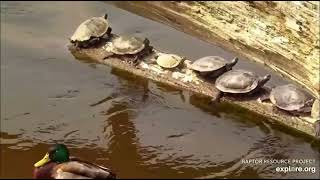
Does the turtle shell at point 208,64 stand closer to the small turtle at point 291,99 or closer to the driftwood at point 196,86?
the driftwood at point 196,86

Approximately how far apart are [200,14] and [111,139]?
501 centimetres

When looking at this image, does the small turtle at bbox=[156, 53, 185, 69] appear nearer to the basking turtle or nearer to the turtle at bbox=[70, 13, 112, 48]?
the basking turtle

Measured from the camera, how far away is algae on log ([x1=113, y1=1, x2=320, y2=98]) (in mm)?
8641

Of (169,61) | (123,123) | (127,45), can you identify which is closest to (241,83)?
(169,61)

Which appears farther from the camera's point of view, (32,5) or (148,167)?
(32,5)

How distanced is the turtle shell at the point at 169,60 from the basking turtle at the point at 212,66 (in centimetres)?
36

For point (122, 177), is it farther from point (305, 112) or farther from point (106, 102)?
point (305, 112)

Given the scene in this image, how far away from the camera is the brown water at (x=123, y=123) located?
6.43 metres

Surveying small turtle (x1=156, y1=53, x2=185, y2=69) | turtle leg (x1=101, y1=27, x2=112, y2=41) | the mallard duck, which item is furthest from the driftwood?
the mallard duck

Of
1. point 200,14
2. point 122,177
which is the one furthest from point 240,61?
point 122,177

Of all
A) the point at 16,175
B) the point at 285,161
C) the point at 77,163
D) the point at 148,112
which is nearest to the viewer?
the point at 77,163

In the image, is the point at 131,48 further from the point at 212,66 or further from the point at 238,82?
the point at 238,82

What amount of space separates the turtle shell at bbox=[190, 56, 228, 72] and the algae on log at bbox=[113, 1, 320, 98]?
1.21 m

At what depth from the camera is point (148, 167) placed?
20.9ft
